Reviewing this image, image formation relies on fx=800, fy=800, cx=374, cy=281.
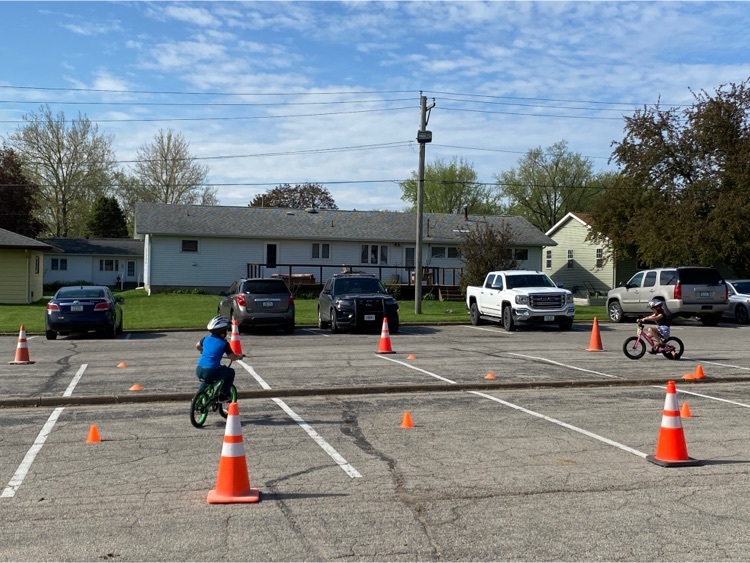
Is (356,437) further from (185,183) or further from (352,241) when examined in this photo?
(185,183)

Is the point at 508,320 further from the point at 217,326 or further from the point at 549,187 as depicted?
the point at 549,187

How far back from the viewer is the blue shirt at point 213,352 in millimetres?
9539

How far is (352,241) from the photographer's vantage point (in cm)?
4575

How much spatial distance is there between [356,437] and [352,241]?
37.0 metres

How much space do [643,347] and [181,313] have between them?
19.4 meters

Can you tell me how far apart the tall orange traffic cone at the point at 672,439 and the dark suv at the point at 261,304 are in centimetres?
1662

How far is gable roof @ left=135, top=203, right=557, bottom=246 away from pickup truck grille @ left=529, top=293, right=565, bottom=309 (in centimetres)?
1873

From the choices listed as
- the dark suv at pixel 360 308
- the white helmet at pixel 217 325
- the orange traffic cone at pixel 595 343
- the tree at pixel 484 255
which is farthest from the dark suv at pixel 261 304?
the white helmet at pixel 217 325

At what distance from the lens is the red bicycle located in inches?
659

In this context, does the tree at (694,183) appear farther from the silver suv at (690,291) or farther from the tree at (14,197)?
the tree at (14,197)

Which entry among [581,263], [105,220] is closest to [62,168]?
[105,220]

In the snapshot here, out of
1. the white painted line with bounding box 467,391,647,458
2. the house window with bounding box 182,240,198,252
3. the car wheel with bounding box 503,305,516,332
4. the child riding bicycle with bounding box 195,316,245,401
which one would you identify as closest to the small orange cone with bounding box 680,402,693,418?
the white painted line with bounding box 467,391,647,458

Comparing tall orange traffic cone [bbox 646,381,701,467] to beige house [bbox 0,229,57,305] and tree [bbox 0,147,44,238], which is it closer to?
beige house [bbox 0,229,57,305]

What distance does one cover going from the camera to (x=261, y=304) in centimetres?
2317
